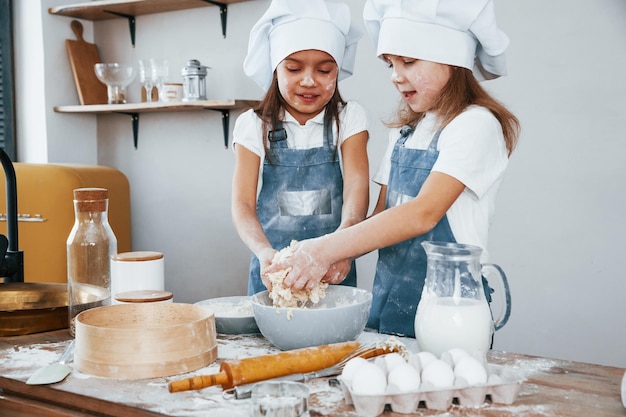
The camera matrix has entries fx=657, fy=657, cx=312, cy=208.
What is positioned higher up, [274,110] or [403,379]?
[274,110]

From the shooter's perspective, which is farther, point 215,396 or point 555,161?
point 555,161

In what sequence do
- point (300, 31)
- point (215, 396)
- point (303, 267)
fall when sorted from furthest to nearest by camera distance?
point (300, 31), point (303, 267), point (215, 396)

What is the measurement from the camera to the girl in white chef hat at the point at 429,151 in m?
1.50

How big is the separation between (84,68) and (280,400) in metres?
3.16

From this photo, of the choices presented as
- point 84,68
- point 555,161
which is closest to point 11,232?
point 555,161

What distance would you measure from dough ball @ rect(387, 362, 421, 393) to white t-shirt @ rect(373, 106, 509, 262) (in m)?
0.63

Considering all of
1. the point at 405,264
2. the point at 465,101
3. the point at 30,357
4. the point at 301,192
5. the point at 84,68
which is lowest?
the point at 30,357

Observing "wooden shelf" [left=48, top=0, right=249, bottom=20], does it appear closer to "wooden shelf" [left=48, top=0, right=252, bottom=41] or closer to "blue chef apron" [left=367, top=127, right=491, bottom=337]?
"wooden shelf" [left=48, top=0, right=252, bottom=41]

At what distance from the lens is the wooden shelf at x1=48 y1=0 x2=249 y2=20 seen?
3.29 meters

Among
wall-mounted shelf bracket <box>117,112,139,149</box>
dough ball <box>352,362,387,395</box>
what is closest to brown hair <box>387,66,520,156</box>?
dough ball <box>352,362,387,395</box>

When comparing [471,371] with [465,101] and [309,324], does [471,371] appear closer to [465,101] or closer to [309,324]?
[309,324]

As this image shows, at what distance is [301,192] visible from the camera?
2.15m

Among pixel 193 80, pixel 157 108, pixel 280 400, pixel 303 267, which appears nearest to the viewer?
pixel 280 400

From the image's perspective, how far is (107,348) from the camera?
1.14 metres
